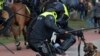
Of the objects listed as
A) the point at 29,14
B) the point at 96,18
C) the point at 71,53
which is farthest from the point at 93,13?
the point at 71,53

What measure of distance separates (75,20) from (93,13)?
5.42 meters

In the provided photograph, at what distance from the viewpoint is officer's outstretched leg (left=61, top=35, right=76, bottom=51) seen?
1038 centimetres

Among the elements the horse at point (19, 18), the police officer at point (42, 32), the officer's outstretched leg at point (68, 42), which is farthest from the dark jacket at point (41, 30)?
the horse at point (19, 18)

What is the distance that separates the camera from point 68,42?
10.5 m

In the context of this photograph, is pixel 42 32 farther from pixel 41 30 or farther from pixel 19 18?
pixel 19 18

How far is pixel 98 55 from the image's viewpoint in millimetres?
9617

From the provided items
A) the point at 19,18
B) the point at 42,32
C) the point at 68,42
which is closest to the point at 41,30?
the point at 42,32

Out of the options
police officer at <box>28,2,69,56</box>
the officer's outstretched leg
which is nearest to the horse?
the officer's outstretched leg

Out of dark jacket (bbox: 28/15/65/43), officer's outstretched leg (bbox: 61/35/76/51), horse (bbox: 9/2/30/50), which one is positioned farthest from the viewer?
horse (bbox: 9/2/30/50)

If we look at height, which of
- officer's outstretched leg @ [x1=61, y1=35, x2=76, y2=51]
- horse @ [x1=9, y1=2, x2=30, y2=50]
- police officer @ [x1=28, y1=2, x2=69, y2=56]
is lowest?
horse @ [x1=9, y1=2, x2=30, y2=50]

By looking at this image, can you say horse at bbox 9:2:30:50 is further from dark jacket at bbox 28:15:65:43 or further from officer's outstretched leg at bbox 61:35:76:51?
dark jacket at bbox 28:15:65:43

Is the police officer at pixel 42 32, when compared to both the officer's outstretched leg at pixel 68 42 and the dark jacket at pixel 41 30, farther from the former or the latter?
the officer's outstretched leg at pixel 68 42

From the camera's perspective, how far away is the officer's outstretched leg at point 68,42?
10.4 metres

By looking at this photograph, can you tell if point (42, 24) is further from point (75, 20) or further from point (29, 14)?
point (75, 20)
